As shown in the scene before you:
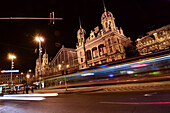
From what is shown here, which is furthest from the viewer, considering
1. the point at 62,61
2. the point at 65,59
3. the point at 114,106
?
the point at 62,61

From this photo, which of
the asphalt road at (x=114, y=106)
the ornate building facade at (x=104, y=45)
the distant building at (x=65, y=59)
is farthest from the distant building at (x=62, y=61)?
the asphalt road at (x=114, y=106)

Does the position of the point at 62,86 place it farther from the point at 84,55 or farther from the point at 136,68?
the point at 84,55

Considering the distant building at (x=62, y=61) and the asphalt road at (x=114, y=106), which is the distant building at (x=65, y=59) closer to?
the distant building at (x=62, y=61)

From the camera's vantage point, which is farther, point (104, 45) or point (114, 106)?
point (104, 45)

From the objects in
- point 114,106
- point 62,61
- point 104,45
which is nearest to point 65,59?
point 62,61

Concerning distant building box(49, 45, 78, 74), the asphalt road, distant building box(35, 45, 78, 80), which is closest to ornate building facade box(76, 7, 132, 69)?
distant building box(35, 45, 78, 80)

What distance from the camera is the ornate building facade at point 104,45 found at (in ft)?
109

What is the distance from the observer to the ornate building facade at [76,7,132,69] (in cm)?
3325

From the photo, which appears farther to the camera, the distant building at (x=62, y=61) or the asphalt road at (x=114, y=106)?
the distant building at (x=62, y=61)

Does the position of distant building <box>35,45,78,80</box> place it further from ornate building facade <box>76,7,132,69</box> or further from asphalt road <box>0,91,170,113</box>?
asphalt road <box>0,91,170,113</box>

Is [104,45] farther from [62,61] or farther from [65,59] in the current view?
[62,61]

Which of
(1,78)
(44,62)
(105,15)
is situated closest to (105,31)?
(105,15)

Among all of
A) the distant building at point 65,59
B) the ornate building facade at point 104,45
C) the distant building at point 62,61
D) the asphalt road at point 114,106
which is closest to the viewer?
the asphalt road at point 114,106

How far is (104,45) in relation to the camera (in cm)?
3622
